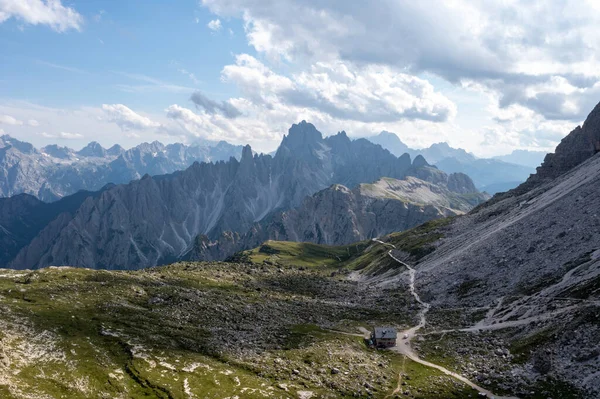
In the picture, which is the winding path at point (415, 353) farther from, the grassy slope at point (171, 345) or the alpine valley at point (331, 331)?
the grassy slope at point (171, 345)

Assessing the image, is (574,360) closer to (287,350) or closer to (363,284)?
(287,350)

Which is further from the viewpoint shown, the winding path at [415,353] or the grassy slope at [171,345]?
the winding path at [415,353]

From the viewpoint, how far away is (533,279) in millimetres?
107812

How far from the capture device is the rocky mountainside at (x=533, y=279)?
68.1 metres

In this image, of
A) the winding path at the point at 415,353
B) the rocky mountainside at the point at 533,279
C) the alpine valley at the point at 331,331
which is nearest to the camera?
the alpine valley at the point at 331,331

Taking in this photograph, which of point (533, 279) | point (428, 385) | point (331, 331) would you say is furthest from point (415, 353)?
point (533, 279)

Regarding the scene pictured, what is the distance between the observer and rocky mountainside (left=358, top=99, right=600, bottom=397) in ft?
224

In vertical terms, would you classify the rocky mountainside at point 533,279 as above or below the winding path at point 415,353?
above

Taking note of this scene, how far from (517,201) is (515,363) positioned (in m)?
143

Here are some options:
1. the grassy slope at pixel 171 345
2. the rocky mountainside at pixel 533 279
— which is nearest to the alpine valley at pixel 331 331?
the grassy slope at pixel 171 345

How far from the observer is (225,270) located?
600 ft

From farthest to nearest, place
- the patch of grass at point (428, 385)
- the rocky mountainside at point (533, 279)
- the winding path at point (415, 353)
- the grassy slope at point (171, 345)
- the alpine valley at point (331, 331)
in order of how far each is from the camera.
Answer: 1. the rocky mountainside at point (533, 279)
2. the winding path at point (415, 353)
3. the patch of grass at point (428, 385)
4. the alpine valley at point (331, 331)
5. the grassy slope at point (171, 345)

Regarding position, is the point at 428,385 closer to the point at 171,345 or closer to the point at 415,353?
the point at 415,353

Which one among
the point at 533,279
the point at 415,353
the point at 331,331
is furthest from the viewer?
the point at 533,279
